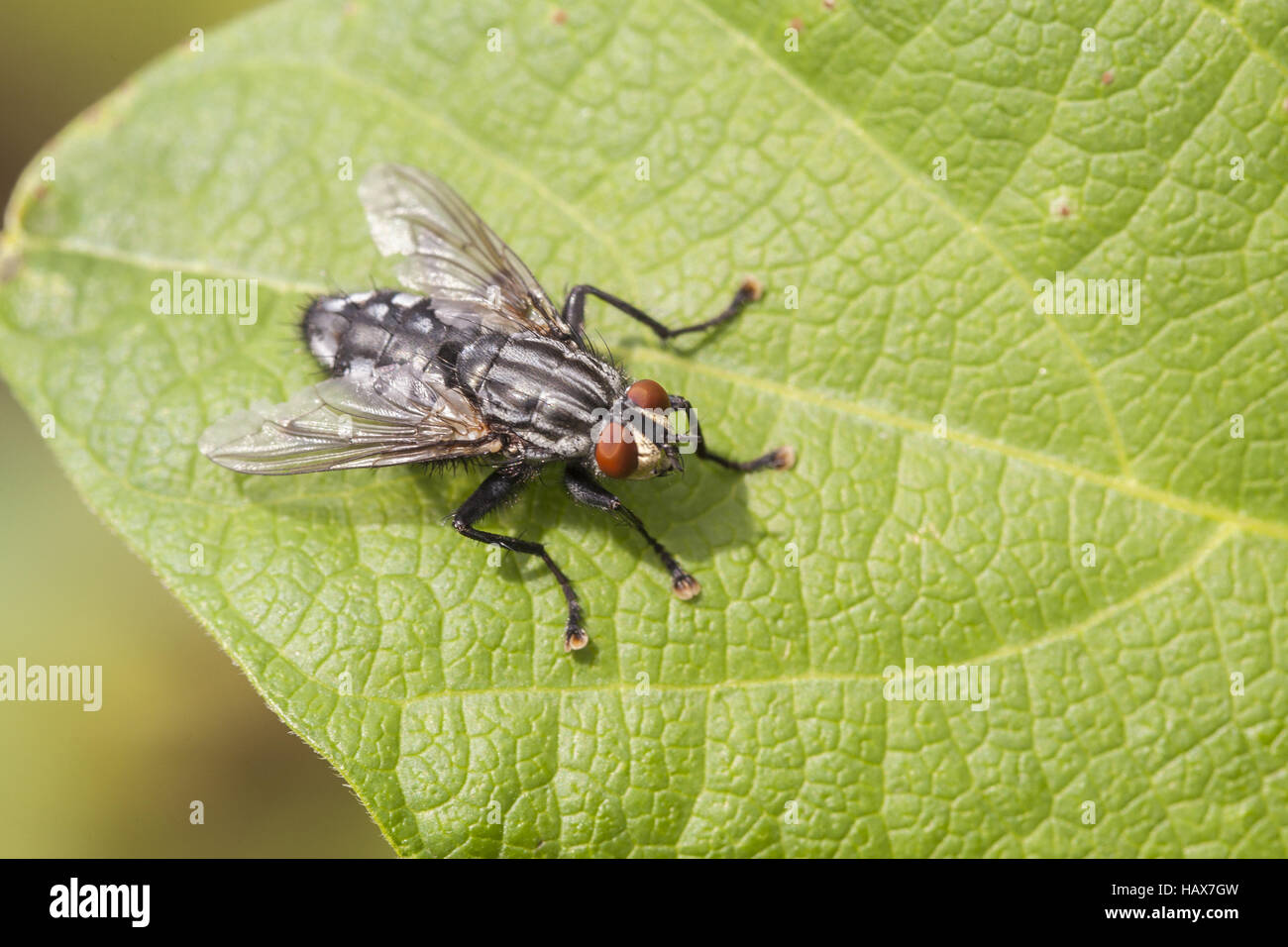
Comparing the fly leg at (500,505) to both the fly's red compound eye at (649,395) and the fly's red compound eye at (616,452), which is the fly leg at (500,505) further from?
the fly's red compound eye at (649,395)

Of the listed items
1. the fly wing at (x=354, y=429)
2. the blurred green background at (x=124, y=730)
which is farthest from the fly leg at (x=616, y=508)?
the blurred green background at (x=124, y=730)

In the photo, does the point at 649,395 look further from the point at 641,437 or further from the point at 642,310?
the point at 642,310

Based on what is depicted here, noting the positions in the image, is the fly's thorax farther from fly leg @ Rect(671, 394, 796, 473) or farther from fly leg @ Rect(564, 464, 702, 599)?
fly leg @ Rect(671, 394, 796, 473)

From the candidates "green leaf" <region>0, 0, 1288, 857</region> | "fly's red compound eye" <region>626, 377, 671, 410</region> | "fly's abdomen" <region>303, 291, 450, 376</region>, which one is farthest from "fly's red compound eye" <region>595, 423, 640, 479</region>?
"fly's abdomen" <region>303, 291, 450, 376</region>

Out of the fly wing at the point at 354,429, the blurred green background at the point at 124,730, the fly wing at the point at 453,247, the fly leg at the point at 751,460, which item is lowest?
the blurred green background at the point at 124,730

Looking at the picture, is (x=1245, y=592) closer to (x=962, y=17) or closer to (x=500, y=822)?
(x=962, y=17)

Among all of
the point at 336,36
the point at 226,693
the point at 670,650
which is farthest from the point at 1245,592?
the point at 226,693
